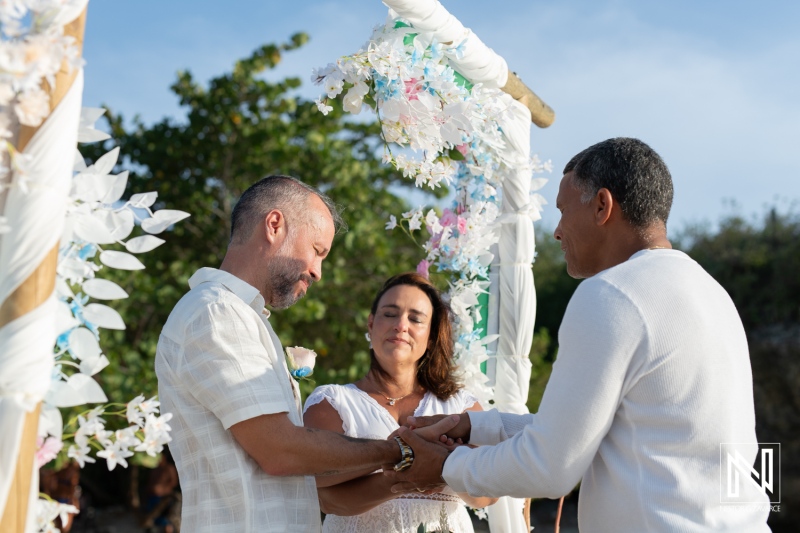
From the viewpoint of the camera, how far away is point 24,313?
1609 mm

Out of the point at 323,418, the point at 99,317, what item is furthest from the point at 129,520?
the point at 99,317

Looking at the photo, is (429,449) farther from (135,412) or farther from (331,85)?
(331,85)

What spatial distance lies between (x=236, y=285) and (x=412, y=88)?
4.02ft

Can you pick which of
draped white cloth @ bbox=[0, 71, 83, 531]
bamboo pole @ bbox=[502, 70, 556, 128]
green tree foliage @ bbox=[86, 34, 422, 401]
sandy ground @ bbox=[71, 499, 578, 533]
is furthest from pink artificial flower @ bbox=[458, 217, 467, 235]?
sandy ground @ bbox=[71, 499, 578, 533]

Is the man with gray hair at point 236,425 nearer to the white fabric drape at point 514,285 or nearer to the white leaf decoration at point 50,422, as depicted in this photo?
the white leaf decoration at point 50,422

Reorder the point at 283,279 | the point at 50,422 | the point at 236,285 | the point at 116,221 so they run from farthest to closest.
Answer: the point at 283,279
the point at 236,285
the point at 116,221
the point at 50,422

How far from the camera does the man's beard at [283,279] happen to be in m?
2.90

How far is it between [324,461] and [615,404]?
93 cm

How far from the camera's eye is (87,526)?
10.8m

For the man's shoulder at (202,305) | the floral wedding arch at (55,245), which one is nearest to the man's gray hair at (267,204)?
the man's shoulder at (202,305)

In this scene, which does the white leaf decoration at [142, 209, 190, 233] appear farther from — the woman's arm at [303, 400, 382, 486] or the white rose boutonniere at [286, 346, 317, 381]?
the woman's arm at [303, 400, 382, 486]

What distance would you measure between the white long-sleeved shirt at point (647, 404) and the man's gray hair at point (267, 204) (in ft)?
3.69

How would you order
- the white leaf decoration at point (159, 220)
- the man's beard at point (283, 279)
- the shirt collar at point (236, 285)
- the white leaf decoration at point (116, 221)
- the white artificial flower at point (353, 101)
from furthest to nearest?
the white artificial flower at point (353, 101), the man's beard at point (283, 279), the shirt collar at point (236, 285), the white leaf decoration at point (159, 220), the white leaf decoration at point (116, 221)

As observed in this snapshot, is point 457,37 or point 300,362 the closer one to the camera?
point 300,362
